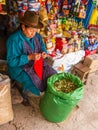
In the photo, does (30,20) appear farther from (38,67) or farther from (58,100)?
(58,100)

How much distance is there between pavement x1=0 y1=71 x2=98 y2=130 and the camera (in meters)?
2.10

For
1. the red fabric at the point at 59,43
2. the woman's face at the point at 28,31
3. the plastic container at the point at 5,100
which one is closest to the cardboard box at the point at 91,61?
the red fabric at the point at 59,43

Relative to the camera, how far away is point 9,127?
2.05 metres

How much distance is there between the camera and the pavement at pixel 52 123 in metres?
2.10

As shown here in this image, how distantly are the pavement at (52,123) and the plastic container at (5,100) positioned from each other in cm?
16

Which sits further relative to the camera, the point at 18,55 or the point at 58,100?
the point at 18,55

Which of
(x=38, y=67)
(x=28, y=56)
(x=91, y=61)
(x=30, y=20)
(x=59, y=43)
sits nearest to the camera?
(x=30, y=20)

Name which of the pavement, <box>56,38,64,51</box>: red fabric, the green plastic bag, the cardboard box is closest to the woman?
the green plastic bag

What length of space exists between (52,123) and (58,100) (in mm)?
418

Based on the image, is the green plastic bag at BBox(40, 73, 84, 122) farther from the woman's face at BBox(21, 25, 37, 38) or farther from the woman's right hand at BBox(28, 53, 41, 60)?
the woman's face at BBox(21, 25, 37, 38)

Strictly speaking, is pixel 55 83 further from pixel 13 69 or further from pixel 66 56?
pixel 66 56

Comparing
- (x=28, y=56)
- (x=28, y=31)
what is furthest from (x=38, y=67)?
(x=28, y=31)

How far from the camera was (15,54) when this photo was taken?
199cm

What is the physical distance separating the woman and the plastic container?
0.25m
